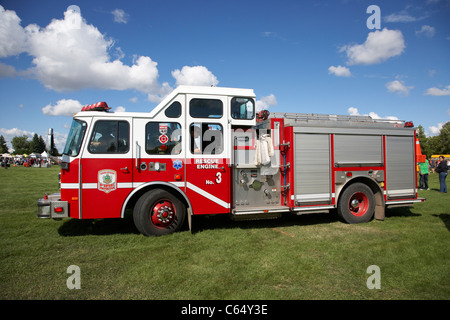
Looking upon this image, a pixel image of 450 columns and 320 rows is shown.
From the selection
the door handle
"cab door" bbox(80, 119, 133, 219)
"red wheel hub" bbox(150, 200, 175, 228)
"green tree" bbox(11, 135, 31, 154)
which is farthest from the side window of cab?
"green tree" bbox(11, 135, 31, 154)

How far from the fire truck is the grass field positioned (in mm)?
576

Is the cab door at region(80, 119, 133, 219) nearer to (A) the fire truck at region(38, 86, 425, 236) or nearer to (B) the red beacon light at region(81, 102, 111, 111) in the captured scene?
(A) the fire truck at region(38, 86, 425, 236)

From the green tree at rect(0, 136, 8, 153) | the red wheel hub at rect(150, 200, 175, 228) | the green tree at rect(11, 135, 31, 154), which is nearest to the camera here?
the red wheel hub at rect(150, 200, 175, 228)

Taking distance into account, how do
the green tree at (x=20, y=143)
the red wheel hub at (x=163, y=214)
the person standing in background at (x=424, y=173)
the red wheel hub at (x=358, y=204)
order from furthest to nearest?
the green tree at (x=20, y=143), the person standing in background at (x=424, y=173), the red wheel hub at (x=358, y=204), the red wheel hub at (x=163, y=214)

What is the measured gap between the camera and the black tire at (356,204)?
7.29 metres

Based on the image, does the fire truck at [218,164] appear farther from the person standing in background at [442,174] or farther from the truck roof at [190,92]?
the person standing in background at [442,174]

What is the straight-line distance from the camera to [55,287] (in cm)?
397

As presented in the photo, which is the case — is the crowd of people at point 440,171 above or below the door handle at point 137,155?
below

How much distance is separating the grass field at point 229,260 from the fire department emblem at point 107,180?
107cm

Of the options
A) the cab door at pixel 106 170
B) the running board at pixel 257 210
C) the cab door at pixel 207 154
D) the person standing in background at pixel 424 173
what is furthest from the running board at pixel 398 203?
the person standing in background at pixel 424 173

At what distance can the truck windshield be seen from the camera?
19.3 ft

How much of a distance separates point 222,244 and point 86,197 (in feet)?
9.52
